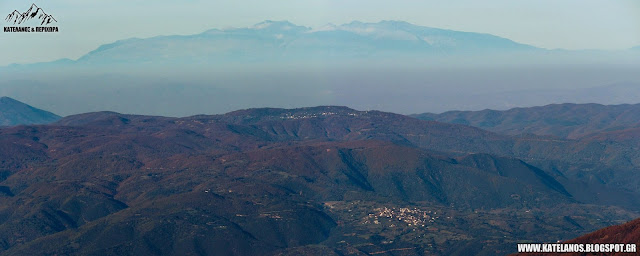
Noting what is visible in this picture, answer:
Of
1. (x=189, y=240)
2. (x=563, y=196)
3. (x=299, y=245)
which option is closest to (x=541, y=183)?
(x=563, y=196)

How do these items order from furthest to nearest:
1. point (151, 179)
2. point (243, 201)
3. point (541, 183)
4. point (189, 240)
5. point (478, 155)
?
point (478, 155), point (541, 183), point (151, 179), point (243, 201), point (189, 240)

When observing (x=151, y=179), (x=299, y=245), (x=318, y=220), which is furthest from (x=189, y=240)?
(x=151, y=179)

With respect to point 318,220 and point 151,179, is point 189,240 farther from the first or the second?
point 151,179

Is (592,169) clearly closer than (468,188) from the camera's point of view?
No

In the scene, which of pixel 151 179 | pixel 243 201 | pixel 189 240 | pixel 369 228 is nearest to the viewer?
pixel 189 240

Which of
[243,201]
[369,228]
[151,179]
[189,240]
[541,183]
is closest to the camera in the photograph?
[189,240]

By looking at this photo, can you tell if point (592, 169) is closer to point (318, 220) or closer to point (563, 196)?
point (563, 196)

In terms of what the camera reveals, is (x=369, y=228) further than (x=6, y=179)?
No
